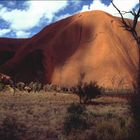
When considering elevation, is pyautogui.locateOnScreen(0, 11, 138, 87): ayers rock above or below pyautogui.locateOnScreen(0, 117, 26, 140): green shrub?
above

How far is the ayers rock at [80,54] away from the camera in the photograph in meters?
66.5

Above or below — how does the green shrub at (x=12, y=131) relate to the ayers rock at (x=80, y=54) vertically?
below

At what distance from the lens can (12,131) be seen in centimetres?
1689

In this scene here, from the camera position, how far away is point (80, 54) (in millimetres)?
71062

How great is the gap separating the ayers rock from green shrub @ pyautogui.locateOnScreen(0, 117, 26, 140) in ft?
144

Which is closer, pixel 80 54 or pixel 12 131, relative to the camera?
pixel 12 131

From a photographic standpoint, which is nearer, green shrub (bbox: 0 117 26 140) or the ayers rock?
green shrub (bbox: 0 117 26 140)

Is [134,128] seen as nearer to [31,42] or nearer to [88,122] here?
[88,122]

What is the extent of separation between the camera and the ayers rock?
2618 inches

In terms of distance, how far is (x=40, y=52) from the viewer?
75.3m

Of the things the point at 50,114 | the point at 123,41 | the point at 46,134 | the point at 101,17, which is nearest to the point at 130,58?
the point at 123,41

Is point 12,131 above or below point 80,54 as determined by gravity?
below

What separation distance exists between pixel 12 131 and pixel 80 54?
5449 centimetres

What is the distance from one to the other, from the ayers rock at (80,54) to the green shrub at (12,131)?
Answer: 144ft
